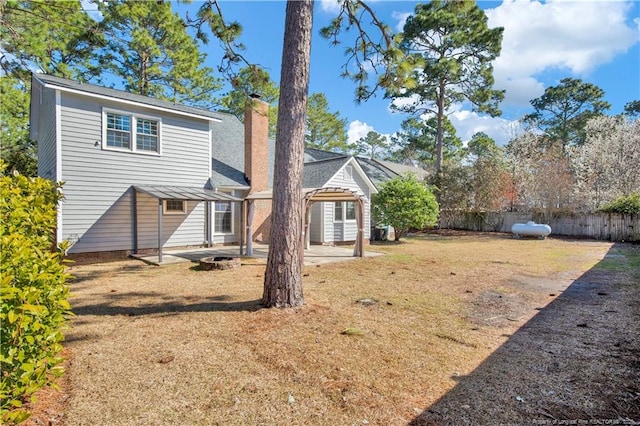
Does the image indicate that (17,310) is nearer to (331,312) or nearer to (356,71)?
(331,312)

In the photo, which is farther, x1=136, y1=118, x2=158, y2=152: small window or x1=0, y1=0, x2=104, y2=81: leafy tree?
x1=136, y1=118, x2=158, y2=152: small window

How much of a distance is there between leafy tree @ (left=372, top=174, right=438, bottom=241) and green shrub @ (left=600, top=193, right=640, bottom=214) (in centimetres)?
937

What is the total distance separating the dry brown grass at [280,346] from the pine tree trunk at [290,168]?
423 millimetres

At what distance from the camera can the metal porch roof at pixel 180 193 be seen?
34.1ft

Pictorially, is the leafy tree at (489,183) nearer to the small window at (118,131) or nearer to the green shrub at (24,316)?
the small window at (118,131)

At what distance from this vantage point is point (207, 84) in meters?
23.6

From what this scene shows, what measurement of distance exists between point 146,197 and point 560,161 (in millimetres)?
22627

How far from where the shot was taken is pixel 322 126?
35.7m

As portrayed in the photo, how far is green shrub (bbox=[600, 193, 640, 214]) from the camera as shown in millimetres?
16875

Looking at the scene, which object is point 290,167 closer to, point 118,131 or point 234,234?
point 118,131

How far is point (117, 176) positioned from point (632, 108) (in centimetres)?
4623

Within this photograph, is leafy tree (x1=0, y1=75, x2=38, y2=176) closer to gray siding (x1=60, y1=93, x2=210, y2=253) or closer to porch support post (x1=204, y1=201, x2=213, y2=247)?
gray siding (x1=60, y1=93, x2=210, y2=253)

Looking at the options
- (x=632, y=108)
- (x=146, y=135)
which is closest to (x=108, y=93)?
(x=146, y=135)

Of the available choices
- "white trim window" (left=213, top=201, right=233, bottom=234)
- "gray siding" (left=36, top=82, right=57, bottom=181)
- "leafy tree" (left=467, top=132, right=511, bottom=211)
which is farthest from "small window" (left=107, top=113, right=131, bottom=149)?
"leafy tree" (left=467, top=132, right=511, bottom=211)
